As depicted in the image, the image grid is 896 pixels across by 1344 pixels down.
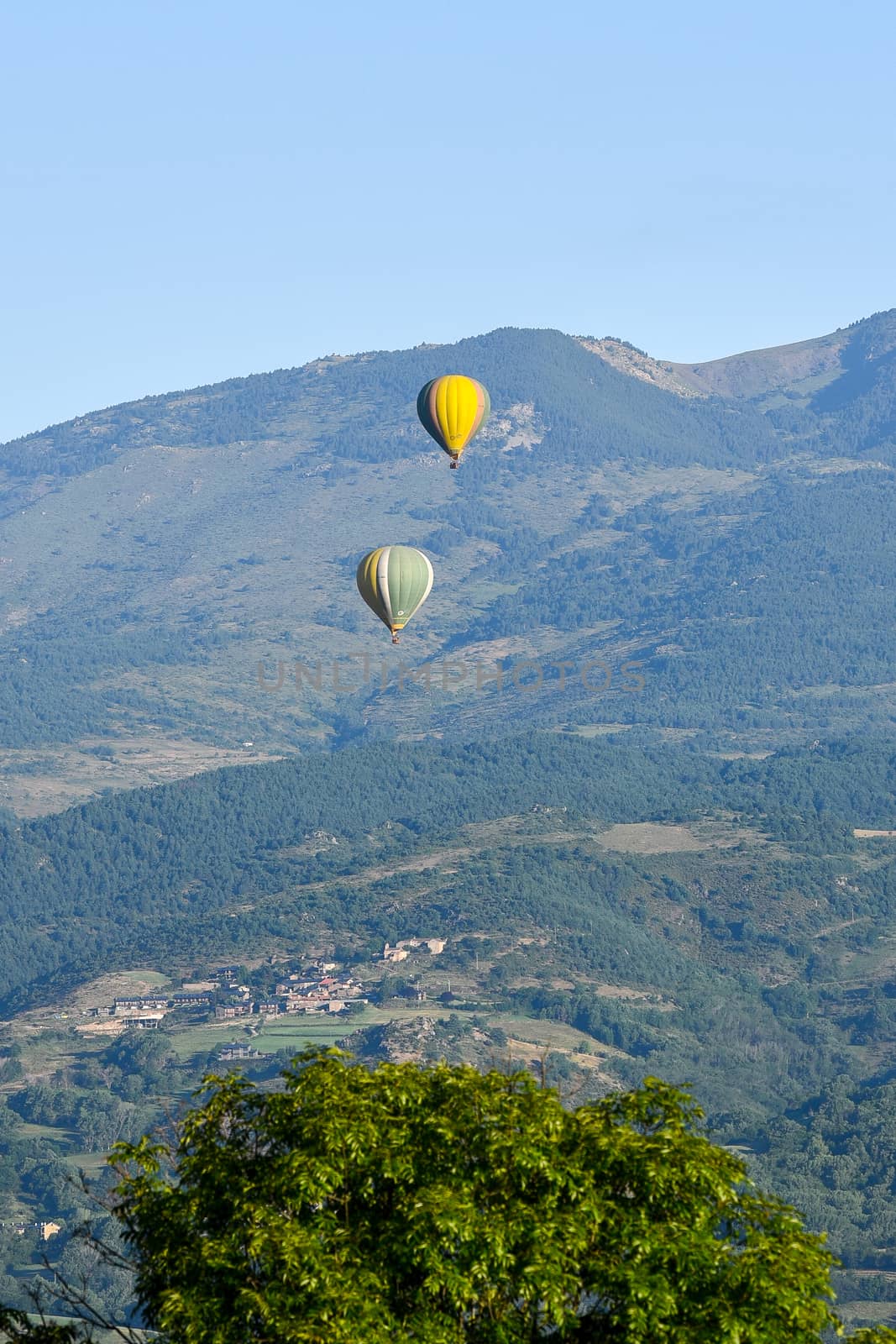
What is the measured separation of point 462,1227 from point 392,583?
10521cm

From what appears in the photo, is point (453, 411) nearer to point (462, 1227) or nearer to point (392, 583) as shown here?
point (392, 583)

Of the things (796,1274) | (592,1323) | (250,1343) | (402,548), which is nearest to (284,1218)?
(250,1343)

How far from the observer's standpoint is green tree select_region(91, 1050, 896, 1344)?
122ft

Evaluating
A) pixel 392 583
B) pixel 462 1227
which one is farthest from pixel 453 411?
pixel 462 1227

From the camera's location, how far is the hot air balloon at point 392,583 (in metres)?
142

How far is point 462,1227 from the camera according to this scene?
37.4m

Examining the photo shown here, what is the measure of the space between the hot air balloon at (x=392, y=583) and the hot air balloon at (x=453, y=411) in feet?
30.3

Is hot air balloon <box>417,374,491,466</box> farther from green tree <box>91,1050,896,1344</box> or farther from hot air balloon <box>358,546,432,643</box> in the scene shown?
green tree <box>91,1050,896,1344</box>

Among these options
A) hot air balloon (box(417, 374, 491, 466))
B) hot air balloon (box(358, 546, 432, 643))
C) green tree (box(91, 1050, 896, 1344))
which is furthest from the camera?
hot air balloon (box(417, 374, 491, 466))

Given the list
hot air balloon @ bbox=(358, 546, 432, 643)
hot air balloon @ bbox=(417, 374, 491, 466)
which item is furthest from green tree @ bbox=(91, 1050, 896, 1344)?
hot air balloon @ bbox=(417, 374, 491, 466)

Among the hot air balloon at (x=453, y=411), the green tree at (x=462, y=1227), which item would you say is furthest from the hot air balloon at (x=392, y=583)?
the green tree at (x=462, y=1227)

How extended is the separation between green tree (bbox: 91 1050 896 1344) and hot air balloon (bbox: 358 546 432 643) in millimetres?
98986

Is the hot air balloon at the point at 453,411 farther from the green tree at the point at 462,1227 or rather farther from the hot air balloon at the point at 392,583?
the green tree at the point at 462,1227

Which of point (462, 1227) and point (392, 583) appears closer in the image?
point (462, 1227)
